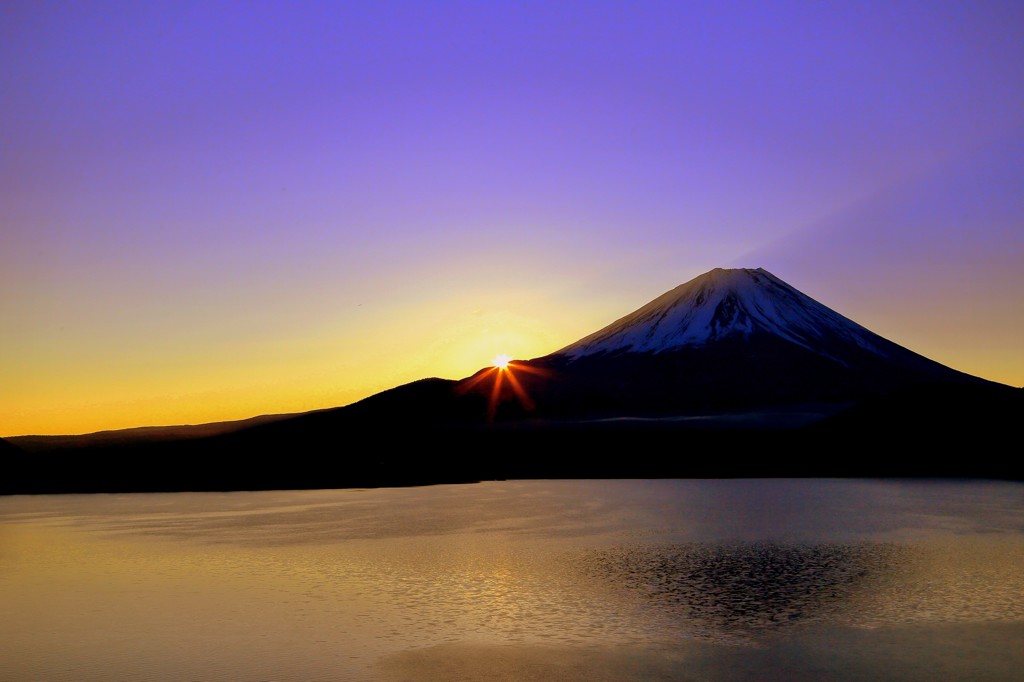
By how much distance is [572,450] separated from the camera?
138500mm

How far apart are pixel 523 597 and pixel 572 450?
115674 millimetres

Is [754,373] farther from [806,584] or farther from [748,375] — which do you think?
[806,584]

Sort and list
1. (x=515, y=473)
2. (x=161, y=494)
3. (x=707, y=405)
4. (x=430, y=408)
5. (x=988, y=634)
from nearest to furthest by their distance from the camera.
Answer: (x=988, y=634)
(x=161, y=494)
(x=515, y=473)
(x=707, y=405)
(x=430, y=408)

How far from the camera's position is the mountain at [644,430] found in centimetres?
10831

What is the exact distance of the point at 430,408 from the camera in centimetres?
19075

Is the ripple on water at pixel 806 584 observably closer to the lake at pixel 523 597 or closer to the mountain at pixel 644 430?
the lake at pixel 523 597

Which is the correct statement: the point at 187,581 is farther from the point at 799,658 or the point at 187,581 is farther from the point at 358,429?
the point at 358,429

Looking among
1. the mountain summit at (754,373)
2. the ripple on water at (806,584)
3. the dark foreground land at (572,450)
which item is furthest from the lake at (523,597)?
the mountain summit at (754,373)

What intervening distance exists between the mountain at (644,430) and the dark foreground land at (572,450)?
334 mm

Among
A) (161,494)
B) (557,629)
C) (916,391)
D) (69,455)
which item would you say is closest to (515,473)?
(161,494)

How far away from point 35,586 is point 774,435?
401 feet

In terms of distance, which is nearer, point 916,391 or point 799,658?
point 799,658

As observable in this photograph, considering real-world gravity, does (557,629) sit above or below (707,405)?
below

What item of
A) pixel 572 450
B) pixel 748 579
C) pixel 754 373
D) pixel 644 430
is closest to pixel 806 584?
pixel 748 579
